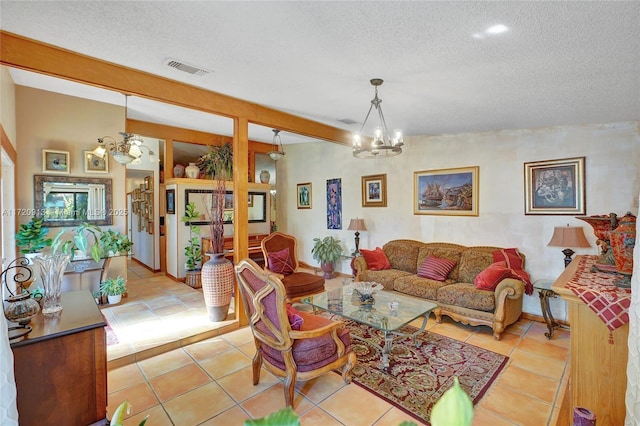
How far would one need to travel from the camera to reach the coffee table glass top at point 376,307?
2750 mm

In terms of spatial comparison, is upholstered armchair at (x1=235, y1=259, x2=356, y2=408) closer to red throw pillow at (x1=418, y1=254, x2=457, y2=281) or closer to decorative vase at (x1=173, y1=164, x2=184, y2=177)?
red throw pillow at (x1=418, y1=254, x2=457, y2=281)

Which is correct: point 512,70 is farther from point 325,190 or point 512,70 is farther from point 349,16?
point 325,190

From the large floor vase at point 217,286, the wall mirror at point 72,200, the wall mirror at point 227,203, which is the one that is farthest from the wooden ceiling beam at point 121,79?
the wall mirror at point 72,200

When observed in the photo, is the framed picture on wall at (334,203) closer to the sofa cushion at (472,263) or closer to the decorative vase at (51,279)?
the sofa cushion at (472,263)

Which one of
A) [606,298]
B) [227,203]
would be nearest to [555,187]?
[606,298]

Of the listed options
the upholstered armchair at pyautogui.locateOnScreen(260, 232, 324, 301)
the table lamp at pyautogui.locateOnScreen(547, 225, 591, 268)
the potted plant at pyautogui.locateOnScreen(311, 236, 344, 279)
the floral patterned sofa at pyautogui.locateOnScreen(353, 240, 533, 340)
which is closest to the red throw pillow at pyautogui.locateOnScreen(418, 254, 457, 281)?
the floral patterned sofa at pyautogui.locateOnScreen(353, 240, 533, 340)

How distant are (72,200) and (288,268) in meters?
3.21

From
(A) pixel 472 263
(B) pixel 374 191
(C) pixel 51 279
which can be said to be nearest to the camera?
(C) pixel 51 279

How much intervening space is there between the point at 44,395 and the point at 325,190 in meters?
5.48

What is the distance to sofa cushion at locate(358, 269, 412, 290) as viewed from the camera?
4.27 m

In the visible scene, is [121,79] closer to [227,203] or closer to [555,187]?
[227,203]

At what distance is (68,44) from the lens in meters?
2.24

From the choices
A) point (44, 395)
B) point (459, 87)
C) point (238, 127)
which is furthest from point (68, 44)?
point (459, 87)

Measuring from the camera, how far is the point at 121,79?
261 centimetres
